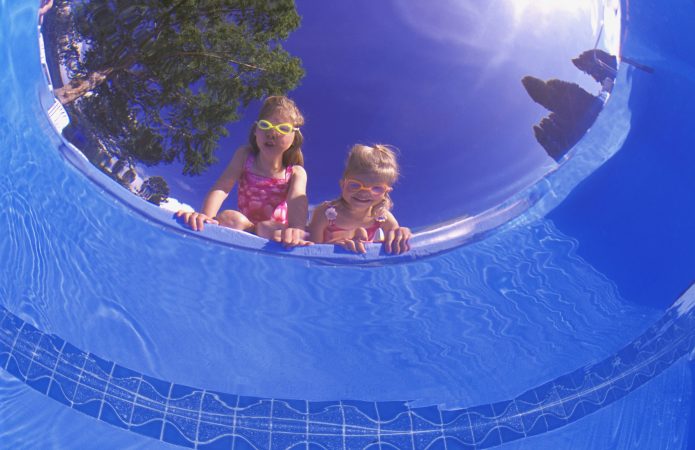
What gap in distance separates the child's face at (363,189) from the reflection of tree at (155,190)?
0.51 m

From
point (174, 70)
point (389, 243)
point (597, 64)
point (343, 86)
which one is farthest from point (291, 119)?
point (597, 64)

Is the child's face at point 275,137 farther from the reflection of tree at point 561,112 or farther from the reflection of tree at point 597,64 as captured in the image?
the reflection of tree at point 597,64

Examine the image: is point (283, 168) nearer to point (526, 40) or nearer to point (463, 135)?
point (463, 135)

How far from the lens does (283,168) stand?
6.63 feet

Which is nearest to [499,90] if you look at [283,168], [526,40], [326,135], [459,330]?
[526,40]

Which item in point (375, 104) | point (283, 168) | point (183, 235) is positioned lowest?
point (183, 235)

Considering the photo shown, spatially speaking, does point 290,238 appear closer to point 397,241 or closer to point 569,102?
point 397,241

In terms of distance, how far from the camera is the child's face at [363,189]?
1.79m

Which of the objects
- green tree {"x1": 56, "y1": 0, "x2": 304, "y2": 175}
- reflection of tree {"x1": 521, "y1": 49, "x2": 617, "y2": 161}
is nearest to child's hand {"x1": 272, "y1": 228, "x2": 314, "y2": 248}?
green tree {"x1": 56, "y1": 0, "x2": 304, "y2": 175}

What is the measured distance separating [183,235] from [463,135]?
2.87 feet

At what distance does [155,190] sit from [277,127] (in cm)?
37

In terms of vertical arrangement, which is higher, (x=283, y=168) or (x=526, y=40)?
(x=526, y=40)

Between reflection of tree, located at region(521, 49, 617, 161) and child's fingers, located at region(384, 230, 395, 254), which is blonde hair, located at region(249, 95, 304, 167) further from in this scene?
reflection of tree, located at region(521, 49, 617, 161)

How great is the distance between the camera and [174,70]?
1986 mm
